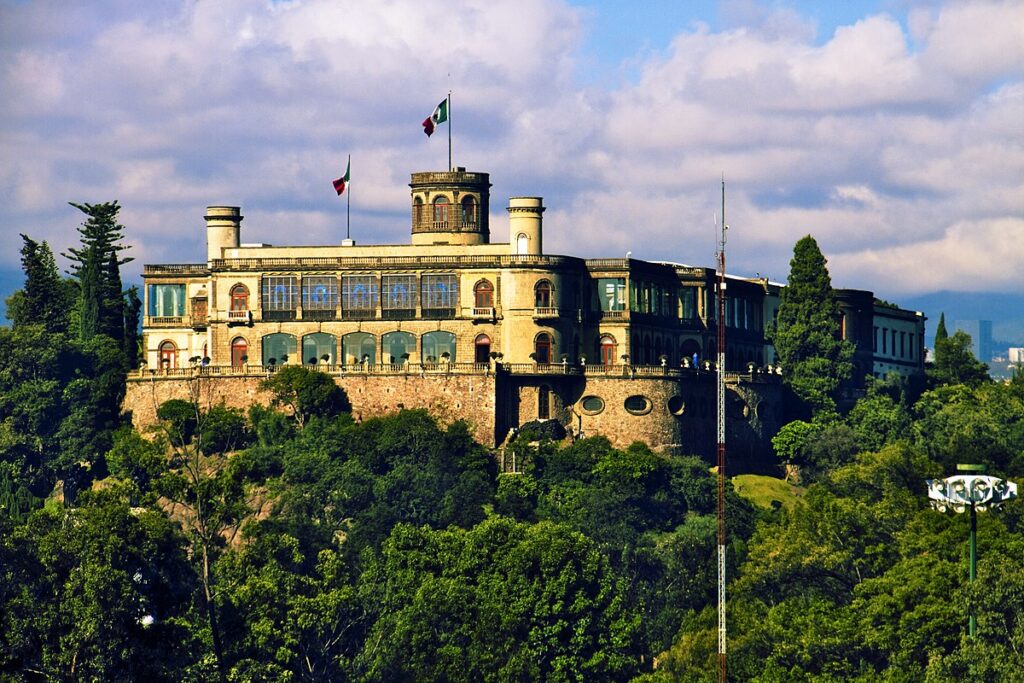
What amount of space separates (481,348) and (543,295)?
467 cm

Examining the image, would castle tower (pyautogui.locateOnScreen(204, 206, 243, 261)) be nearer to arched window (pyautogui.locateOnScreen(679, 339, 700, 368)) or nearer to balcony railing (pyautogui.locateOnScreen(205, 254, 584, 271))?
balcony railing (pyautogui.locateOnScreen(205, 254, 584, 271))

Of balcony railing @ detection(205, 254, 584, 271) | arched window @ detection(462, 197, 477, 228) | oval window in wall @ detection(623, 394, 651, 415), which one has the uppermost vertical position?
arched window @ detection(462, 197, 477, 228)

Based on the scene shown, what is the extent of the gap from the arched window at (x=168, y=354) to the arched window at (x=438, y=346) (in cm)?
1723

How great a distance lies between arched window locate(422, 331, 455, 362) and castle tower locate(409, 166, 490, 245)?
6.77 meters

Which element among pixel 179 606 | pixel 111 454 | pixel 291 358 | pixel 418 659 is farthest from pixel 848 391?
pixel 179 606

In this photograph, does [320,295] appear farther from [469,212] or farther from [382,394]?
[469,212]

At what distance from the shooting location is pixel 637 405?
141 m

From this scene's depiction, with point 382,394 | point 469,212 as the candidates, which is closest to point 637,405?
point 382,394

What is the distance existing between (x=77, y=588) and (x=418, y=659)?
18283mm

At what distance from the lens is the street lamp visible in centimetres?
10444

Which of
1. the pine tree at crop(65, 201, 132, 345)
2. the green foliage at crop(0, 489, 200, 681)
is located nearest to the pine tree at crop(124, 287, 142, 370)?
the pine tree at crop(65, 201, 132, 345)

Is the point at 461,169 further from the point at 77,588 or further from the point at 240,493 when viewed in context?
the point at 77,588

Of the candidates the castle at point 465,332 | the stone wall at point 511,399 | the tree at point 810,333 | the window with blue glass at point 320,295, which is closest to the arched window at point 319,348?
the castle at point 465,332

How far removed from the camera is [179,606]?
98375 millimetres
